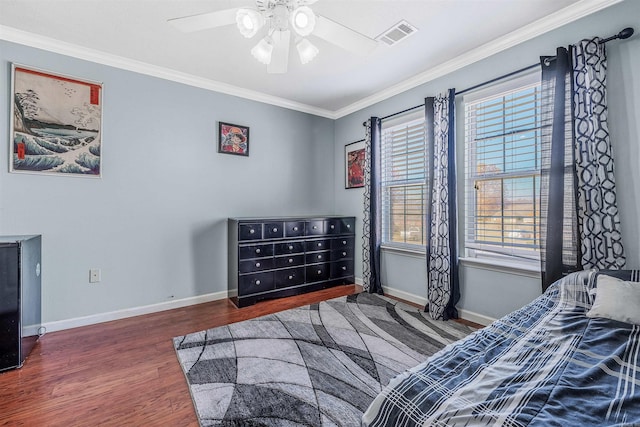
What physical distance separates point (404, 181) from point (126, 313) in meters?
3.33

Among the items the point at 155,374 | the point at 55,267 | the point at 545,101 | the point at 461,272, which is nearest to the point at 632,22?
the point at 545,101

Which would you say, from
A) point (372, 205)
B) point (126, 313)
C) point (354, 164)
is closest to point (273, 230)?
point (372, 205)

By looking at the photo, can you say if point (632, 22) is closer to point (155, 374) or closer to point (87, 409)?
point (155, 374)

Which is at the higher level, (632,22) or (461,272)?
(632,22)

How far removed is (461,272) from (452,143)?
1.28 m

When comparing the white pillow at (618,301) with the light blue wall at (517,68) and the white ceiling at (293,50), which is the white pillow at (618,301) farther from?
the white ceiling at (293,50)

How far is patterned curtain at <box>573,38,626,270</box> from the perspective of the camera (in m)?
1.86

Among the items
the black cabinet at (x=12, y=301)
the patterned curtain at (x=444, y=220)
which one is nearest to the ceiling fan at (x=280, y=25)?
the patterned curtain at (x=444, y=220)

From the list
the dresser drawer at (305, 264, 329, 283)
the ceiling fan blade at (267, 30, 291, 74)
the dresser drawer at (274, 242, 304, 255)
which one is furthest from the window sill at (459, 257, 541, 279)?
the ceiling fan blade at (267, 30, 291, 74)

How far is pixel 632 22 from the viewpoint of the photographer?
1.84m

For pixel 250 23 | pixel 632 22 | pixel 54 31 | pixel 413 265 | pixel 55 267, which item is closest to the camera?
pixel 250 23

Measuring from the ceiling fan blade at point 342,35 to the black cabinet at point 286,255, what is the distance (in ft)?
6.57

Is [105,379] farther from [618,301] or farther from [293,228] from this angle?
[618,301]

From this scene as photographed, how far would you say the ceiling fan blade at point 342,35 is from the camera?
5.24ft
